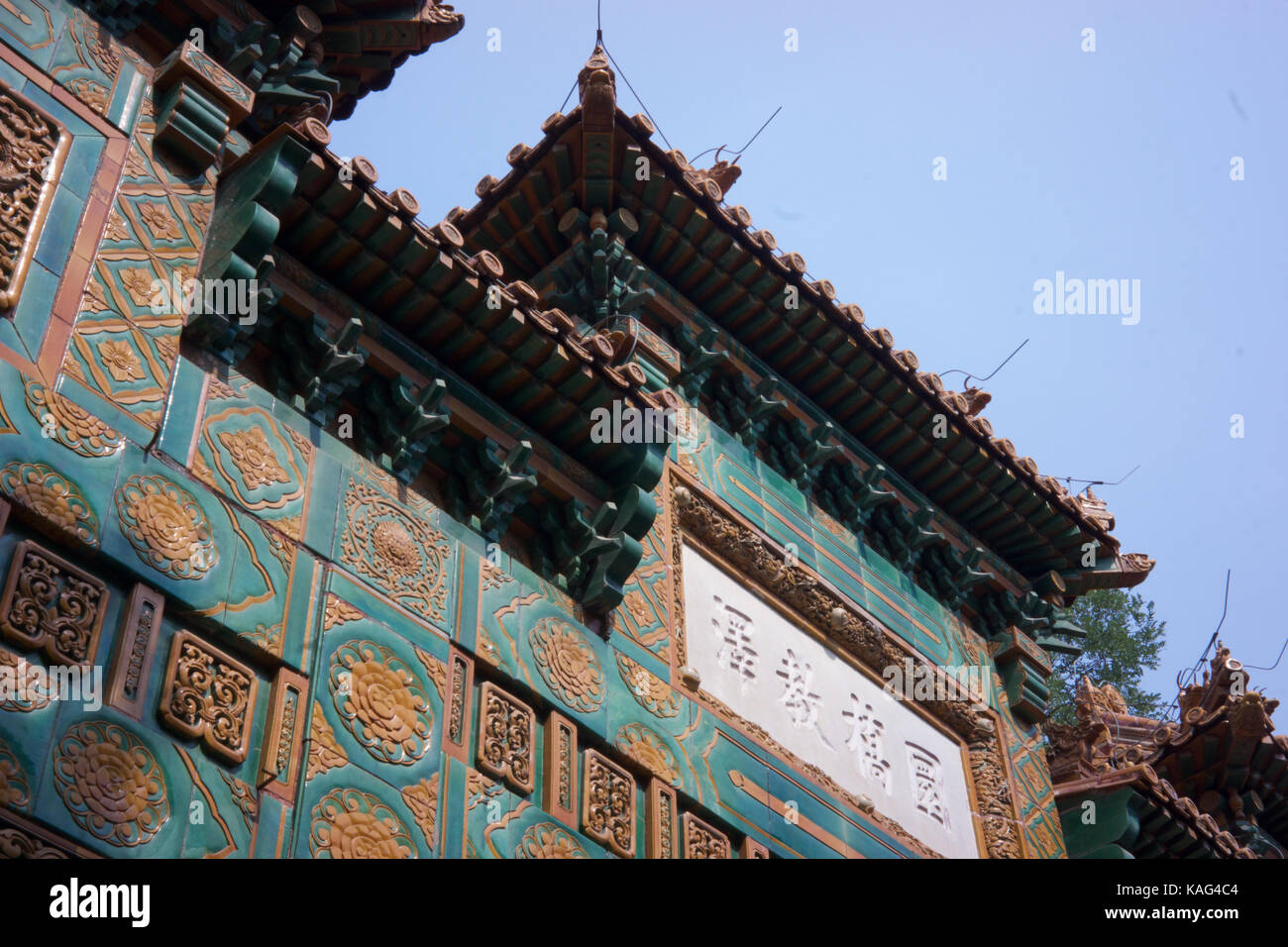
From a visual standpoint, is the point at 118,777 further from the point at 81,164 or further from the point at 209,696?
the point at 81,164

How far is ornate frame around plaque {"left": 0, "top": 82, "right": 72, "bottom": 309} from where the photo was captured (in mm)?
6652

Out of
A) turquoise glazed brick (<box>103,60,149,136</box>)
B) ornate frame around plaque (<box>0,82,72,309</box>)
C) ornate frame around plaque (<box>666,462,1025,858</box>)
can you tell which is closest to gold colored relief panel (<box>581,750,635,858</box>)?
ornate frame around plaque (<box>666,462,1025,858</box>)

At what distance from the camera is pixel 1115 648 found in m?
22.7

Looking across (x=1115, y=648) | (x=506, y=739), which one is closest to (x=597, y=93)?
(x=506, y=739)

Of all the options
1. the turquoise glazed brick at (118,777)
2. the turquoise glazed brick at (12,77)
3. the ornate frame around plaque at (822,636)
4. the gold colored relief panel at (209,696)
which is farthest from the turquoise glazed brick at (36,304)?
the ornate frame around plaque at (822,636)

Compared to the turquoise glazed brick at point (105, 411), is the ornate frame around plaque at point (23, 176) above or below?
above

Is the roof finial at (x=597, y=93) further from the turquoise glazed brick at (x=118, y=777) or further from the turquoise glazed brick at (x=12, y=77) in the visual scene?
the turquoise glazed brick at (x=118, y=777)

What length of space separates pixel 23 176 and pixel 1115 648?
60.7 feet

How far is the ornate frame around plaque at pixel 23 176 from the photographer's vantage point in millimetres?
6652

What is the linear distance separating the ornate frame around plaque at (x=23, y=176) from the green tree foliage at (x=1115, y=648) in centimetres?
1663

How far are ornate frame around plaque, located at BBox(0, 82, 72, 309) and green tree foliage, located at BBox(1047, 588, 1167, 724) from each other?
54.6 ft

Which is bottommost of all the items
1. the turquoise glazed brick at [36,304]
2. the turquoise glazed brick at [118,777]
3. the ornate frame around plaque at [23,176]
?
the turquoise glazed brick at [118,777]

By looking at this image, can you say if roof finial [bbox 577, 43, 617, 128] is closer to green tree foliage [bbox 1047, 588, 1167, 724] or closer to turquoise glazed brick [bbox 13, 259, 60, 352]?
turquoise glazed brick [bbox 13, 259, 60, 352]

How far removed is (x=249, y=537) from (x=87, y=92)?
216cm
